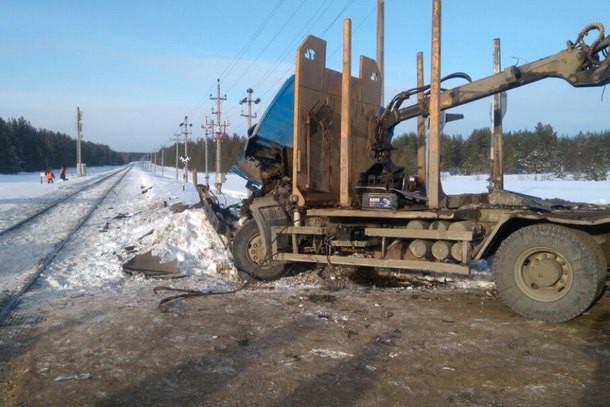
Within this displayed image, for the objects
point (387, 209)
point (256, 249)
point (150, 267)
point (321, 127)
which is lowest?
point (150, 267)

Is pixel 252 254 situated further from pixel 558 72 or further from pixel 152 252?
pixel 558 72

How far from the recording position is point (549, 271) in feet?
18.3

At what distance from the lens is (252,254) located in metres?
8.27

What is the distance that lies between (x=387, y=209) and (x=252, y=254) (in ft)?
8.29

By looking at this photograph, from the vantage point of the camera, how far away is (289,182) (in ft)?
28.5

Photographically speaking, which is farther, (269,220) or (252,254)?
(252,254)

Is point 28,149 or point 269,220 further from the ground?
point 28,149

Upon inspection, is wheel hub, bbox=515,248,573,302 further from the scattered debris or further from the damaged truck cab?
the scattered debris

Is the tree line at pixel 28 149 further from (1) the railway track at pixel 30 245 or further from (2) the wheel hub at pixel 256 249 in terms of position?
(2) the wheel hub at pixel 256 249

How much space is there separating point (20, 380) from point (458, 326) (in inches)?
167

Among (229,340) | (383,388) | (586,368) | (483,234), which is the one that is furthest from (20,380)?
(483,234)

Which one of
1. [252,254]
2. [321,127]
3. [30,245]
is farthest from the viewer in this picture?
[30,245]

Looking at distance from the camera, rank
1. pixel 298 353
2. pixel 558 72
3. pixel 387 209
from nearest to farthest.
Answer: pixel 298 353 < pixel 558 72 < pixel 387 209

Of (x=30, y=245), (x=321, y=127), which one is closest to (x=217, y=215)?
(x=321, y=127)
